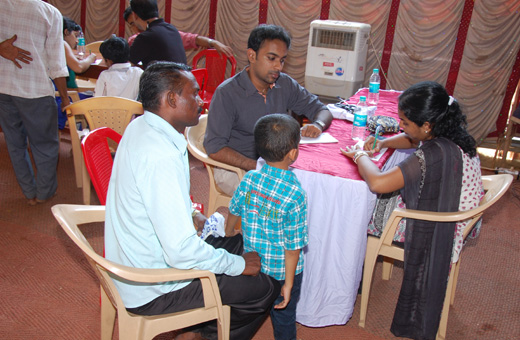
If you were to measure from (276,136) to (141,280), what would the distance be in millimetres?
651

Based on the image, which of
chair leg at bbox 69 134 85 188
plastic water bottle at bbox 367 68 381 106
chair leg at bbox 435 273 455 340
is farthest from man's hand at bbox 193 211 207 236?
chair leg at bbox 69 134 85 188

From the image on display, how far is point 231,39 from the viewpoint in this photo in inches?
225

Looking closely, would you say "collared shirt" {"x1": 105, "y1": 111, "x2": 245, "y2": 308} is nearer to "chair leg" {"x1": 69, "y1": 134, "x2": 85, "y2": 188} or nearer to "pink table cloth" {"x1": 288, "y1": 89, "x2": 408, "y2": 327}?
"pink table cloth" {"x1": 288, "y1": 89, "x2": 408, "y2": 327}

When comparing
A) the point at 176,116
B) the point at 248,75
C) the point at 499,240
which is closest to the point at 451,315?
the point at 499,240

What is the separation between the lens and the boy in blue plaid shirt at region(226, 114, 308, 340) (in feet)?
5.06

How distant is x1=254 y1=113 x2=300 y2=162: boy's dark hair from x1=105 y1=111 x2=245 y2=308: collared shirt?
292mm

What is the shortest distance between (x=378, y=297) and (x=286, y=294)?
98cm

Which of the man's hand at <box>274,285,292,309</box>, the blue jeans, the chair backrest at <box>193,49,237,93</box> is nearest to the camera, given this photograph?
the man's hand at <box>274,285,292,309</box>

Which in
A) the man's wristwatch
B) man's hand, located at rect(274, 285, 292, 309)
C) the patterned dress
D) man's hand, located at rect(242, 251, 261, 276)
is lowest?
man's hand, located at rect(274, 285, 292, 309)

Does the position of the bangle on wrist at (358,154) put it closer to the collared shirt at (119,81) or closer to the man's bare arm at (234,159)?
the man's bare arm at (234,159)

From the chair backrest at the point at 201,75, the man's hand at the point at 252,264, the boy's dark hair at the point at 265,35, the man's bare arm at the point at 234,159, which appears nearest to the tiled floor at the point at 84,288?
the man's hand at the point at 252,264

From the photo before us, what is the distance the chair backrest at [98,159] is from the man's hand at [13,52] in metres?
1.12

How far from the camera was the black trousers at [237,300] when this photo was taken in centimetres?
150

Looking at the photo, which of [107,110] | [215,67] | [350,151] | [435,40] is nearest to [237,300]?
[350,151]
